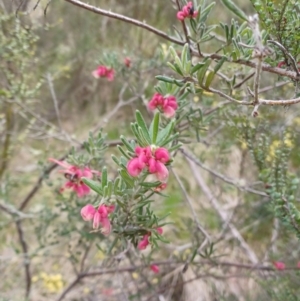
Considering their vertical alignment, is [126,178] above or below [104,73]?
below

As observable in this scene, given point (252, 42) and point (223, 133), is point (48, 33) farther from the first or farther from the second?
point (252, 42)

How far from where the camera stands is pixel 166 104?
92 cm

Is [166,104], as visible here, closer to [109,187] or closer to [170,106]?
[170,106]

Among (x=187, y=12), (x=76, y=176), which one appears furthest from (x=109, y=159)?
(x=187, y=12)

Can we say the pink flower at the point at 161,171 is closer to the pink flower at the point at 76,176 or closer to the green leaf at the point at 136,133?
the green leaf at the point at 136,133

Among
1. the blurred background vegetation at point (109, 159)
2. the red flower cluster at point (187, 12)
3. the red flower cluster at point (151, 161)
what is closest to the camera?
the red flower cluster at point (151, 161)

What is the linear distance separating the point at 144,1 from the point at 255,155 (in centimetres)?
275

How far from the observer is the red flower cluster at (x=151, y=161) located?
0.65 m

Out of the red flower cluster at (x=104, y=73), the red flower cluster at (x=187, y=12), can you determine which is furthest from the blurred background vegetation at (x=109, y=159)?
the red flower cluster at (x=187, y=12)

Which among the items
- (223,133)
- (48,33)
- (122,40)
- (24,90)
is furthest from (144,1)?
(24,90)

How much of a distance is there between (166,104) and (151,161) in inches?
12.0

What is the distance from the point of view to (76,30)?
3443 millimetres

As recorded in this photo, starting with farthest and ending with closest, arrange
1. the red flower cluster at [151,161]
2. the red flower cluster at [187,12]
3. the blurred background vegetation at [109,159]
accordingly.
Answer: the blurred background vegetation at [109,159] < the red flower cluster at [187,12] < the red flower cluster at [151,161]

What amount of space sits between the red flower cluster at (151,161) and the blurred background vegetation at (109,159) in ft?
0.68
